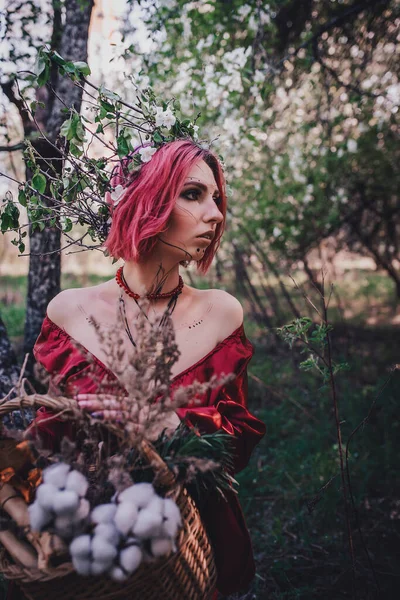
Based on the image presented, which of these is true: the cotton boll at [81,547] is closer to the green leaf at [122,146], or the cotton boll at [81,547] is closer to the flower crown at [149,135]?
the flower crown at [149,135]

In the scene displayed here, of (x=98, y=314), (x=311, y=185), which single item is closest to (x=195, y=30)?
(x=311, y=185)

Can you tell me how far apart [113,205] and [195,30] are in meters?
2.24

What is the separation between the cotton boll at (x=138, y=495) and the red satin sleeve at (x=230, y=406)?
0.41m

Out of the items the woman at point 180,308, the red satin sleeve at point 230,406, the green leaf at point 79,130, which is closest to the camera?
the red satin sleeve at point 230,406

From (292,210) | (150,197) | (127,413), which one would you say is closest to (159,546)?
(127,413)

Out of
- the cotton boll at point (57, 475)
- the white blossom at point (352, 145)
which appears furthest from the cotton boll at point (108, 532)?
the white blossom at point (352, 145)

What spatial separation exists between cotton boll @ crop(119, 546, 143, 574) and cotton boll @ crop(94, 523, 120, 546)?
3 centimetres

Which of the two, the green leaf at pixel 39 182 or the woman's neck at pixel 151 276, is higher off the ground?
the green leaf at pixel 39 182

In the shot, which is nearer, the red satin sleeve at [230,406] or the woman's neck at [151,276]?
the red satin sleeve at [230,406]

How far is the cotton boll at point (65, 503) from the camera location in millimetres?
853

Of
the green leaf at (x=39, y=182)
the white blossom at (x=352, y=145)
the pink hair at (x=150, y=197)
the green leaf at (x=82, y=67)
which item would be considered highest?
the white blossom at (x=352, y=145)

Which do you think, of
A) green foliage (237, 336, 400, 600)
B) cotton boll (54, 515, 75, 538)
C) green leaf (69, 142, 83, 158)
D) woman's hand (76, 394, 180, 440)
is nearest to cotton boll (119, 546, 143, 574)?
cotton boll (54, 515, 75, 538)

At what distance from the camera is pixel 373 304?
25.2 feet

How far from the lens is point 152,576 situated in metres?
1.01
